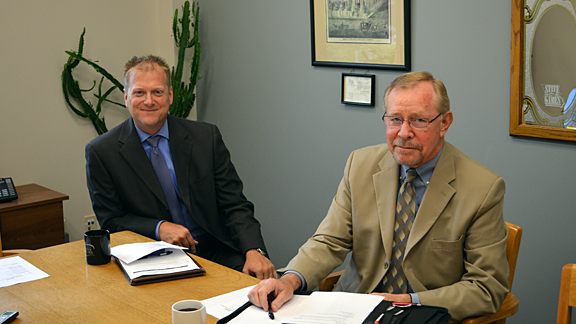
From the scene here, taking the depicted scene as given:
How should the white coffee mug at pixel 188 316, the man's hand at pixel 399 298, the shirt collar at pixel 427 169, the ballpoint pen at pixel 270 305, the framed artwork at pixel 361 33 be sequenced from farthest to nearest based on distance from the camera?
the framed artwork at pixel 361 33 < the shirt collar at pixel 427 169 < the man's hand at pixel 399 298 < the ballpoint pen at pixel 270 305 < the white coffee mug at pixel 188 316

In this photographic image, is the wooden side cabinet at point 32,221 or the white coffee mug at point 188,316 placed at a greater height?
the white coffee mug at point 188,316

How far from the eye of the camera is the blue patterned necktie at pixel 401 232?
1798 millimetres

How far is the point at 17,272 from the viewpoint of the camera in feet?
5.77

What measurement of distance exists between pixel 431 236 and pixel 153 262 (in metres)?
0.92

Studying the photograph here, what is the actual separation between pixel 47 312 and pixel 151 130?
3.53 feet

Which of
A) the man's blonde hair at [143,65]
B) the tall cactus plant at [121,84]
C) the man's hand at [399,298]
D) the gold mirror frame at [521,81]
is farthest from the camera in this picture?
the tall cactus plant at [121,84]

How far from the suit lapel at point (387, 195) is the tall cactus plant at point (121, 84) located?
219 centimetres

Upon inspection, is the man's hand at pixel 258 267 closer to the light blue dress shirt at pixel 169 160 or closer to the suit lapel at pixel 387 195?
the light blue dress shirt at pixel 169 160

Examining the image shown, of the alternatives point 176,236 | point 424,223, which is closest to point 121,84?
point 176,236

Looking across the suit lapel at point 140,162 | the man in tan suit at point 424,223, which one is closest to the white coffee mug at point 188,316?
the man in tan suit at point 424,223

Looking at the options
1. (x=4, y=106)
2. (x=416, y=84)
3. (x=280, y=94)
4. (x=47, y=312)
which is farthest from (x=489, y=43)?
(x=4, y=106)

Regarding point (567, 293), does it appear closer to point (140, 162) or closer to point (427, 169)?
point (427, 169)

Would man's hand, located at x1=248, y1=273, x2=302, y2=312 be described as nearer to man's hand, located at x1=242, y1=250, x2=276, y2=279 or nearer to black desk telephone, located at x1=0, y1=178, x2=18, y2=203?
man's hand, located at x1=242, y1=250, x2=276, y2=279

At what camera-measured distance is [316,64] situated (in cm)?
317
